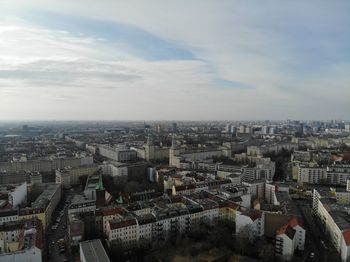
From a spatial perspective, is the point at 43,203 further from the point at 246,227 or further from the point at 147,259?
the point at 246,227

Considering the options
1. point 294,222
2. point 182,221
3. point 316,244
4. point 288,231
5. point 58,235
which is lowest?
point 58,235

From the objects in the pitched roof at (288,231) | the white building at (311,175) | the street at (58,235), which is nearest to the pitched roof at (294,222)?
the pitched roof at (288,231)

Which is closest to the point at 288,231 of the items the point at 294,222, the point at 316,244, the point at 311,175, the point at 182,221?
the point at 294,222

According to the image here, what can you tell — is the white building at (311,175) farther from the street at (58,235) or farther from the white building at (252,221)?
the street at (58,235)

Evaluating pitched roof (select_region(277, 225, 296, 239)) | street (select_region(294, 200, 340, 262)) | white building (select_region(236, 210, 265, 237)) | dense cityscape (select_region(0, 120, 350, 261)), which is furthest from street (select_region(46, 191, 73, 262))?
street (select_region(294, 200, 340, 262))

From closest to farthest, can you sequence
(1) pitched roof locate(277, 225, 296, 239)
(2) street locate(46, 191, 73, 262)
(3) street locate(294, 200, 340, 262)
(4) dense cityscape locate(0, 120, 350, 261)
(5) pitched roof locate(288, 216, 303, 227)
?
(4) dense cityscape locate(0, 120, 350, 261) → (1) pitched roof locate(277, 225, 296, 239) → (3) street locate(294, 200, 340, 262) → (2) street locate(46, 191, 73, 262) → (5) pitched roof locate(288, 216, 303, 227)

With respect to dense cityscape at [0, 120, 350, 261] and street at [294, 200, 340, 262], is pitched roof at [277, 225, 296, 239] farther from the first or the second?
street at [294, 200, 340, 262]

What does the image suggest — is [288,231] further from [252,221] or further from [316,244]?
[316,244]

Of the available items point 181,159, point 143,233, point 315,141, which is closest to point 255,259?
point 143,233

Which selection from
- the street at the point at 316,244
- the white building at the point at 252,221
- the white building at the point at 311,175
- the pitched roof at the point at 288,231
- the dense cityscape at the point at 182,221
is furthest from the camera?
the white building at the point at 311,175

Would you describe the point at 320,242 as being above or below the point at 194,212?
below

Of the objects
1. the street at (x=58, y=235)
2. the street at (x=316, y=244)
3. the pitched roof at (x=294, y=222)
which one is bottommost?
the street at (x=58, y=235)
